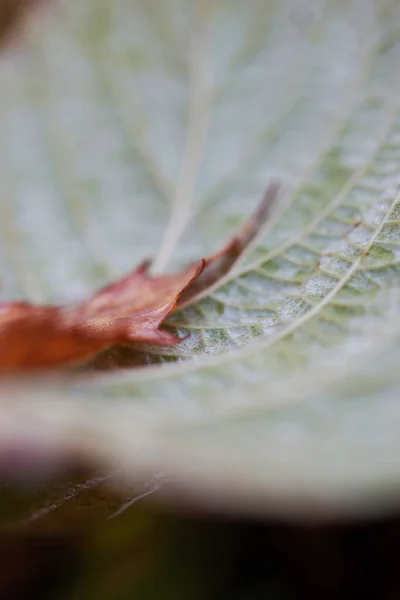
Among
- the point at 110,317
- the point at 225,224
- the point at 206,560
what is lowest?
the point at 206,560

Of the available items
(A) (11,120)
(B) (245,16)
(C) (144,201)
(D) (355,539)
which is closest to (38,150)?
(A) (11,120)

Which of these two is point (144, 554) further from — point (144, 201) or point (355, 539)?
→ point (144, 201)

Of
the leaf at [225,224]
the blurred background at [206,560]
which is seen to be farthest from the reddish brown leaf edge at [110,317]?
the blurred background at [206,560]

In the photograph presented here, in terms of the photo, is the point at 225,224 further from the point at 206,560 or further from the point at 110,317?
A: the point at 206,560

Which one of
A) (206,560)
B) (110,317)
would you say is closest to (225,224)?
(110,317)

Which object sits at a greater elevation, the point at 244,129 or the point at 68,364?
the point at 244,129
